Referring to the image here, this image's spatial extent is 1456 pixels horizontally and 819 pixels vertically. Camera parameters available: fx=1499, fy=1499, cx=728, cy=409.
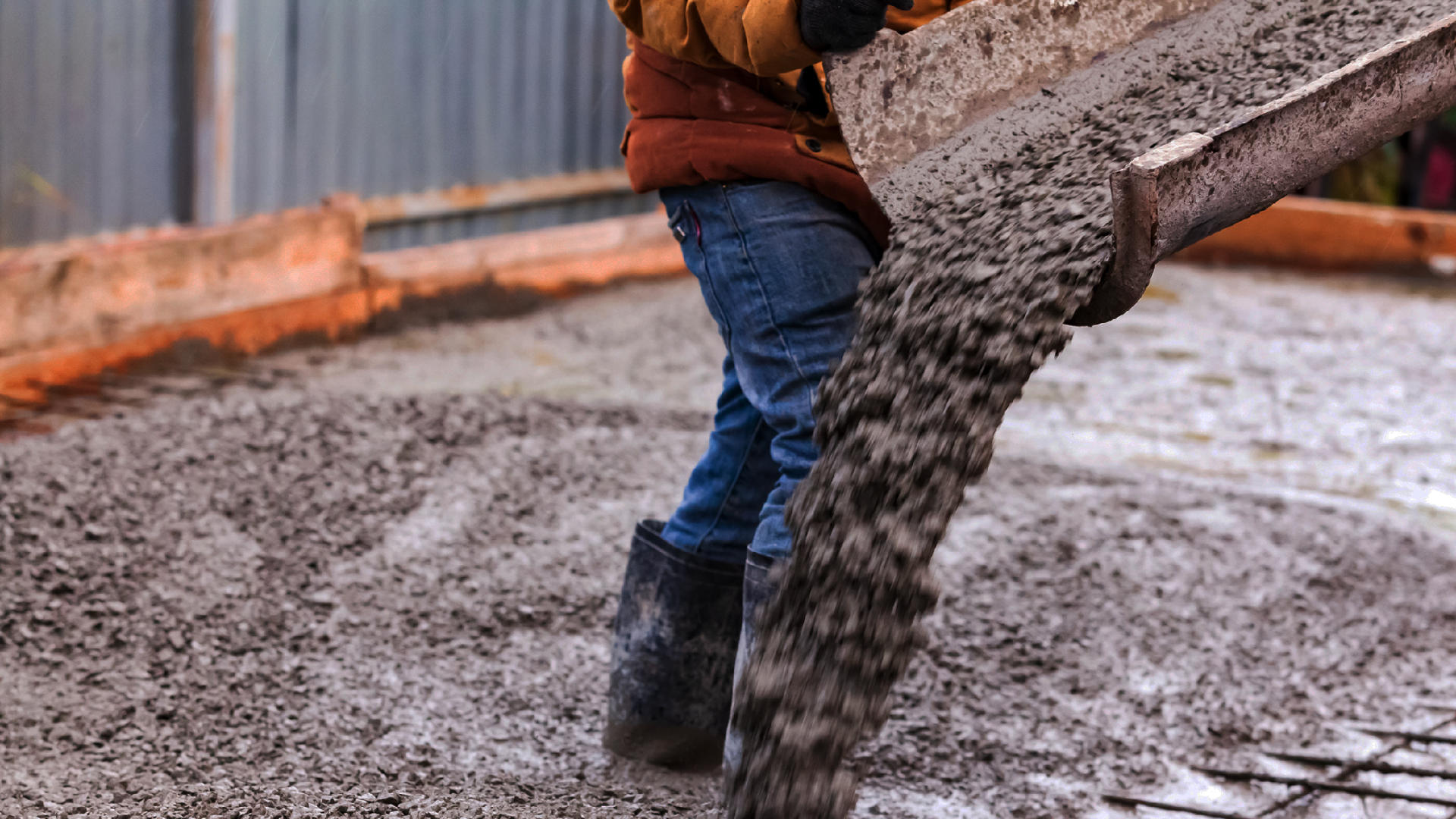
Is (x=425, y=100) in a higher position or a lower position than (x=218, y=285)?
higher

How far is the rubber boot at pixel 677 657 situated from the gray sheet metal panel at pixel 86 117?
300 centimetres

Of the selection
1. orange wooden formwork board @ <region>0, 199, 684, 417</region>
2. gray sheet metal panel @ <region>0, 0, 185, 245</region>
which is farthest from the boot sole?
gray sheet metal panel @ <region>0, 0, 185, 245</region>

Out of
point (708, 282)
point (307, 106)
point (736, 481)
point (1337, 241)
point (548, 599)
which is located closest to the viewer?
point (708, 282)

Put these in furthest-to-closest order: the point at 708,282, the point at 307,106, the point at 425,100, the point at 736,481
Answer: the point at 425,100
the point at 307,106
the point at 736,481
the point at 708,282

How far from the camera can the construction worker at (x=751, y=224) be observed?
195 centimetres

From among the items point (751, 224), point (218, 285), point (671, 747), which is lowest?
point (671, 747)

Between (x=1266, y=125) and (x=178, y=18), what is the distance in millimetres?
4053

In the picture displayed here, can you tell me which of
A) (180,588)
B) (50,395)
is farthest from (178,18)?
(180,588)

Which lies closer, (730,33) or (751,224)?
(730,33)

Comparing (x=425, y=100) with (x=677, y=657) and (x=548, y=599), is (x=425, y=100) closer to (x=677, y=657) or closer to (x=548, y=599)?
(x=548, y=599)

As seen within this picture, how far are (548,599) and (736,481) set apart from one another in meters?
0.82

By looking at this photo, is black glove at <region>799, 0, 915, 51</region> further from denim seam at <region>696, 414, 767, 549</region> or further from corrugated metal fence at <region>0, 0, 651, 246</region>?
corrugated metal fence at <region>0, 0, 651, 246</region>

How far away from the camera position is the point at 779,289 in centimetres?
206

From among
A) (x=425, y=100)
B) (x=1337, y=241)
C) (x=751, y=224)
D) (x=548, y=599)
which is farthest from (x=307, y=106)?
(x=1337, y=241)
